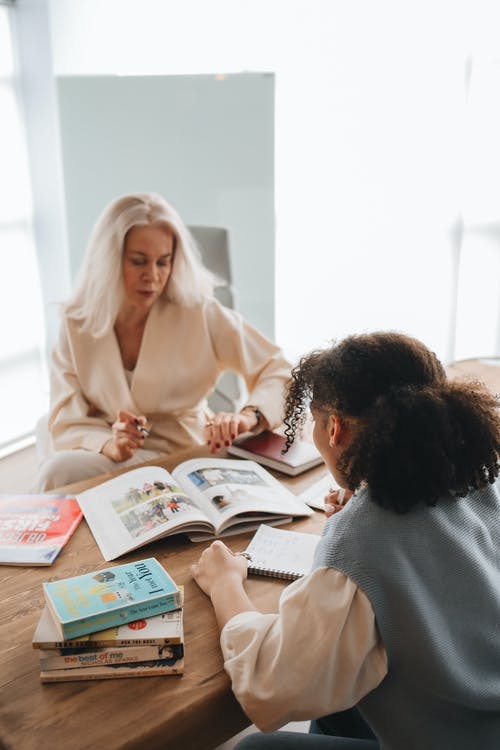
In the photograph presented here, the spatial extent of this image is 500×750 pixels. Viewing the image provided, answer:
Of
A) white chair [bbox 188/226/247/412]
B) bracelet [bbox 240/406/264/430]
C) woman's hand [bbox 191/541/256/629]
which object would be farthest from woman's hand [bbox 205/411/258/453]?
white chair [bbox 188/226/247/412]

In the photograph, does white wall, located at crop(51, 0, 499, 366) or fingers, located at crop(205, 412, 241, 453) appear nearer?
fingers, located at crop(205, 412, 241, 453)

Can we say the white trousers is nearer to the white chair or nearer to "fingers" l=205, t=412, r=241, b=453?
"fingers" l=205, t=412, r=241, b=453

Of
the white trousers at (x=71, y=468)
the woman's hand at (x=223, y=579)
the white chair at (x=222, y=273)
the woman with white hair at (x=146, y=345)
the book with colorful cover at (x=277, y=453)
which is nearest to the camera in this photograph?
the woman's hand at (x=223, y=579)

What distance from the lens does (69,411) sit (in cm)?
200

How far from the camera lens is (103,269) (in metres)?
2.01

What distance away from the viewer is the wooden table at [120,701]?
86 centimetres

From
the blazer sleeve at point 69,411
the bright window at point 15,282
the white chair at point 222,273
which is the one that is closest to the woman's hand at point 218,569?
the blazer sleeve at point 69,411

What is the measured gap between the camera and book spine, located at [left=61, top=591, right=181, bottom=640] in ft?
3.11

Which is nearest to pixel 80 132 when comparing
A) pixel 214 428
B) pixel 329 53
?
pixel 329 53

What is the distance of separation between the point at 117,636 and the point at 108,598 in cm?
6

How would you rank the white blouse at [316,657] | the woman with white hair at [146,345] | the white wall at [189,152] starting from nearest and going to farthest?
the white blouse at [316,657], the woman with white hair at [146,345], the white wall at [189,152]

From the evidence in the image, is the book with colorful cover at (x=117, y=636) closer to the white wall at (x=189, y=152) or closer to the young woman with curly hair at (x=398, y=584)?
the young woman with curly hair at (x=398, y=584)

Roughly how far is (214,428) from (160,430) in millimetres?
424

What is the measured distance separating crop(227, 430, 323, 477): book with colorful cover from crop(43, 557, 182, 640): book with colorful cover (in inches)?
21.8
